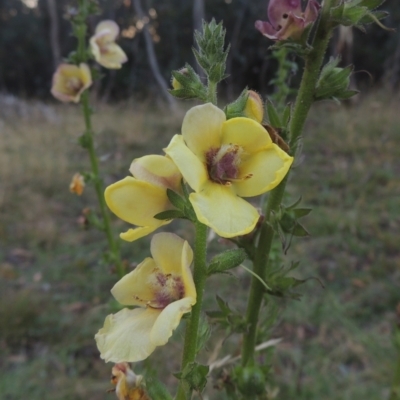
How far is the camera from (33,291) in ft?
11.5

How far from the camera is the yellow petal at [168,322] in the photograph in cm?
59

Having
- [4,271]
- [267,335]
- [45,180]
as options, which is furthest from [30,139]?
[267,335]

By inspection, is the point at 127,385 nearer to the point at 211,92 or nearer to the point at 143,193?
the point at 143,193

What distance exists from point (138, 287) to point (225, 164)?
23 cm

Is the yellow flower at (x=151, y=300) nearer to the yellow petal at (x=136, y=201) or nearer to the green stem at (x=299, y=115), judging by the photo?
the yellow petal at (x=136, y=201)

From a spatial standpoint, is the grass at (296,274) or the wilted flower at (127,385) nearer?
the wilted flower at (127,385)

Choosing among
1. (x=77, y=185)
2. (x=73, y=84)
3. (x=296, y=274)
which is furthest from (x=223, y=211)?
(x=296, y=274)

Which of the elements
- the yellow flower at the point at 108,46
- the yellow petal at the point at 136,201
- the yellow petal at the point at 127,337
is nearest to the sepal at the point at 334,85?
the yellow petal at the point at 136,201

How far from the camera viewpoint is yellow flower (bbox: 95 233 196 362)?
0.62 meters

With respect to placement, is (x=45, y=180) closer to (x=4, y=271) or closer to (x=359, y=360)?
(x=4, y=271)

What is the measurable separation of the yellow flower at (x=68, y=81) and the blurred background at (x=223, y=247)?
160 mm

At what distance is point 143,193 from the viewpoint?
0.69 m

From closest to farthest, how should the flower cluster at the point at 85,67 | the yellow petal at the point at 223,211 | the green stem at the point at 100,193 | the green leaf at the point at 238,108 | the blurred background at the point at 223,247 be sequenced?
the yellow petal at the point at 223,211 → the green leaf at the point at 238,108 → the green stem at the point at 100,193 → the flower cluster at the point at 85,67 → the blurred background at the point at 223,247

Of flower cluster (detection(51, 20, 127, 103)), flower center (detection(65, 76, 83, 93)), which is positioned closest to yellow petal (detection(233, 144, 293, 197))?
flower cluster (detection(51, 20, 127, 103))
